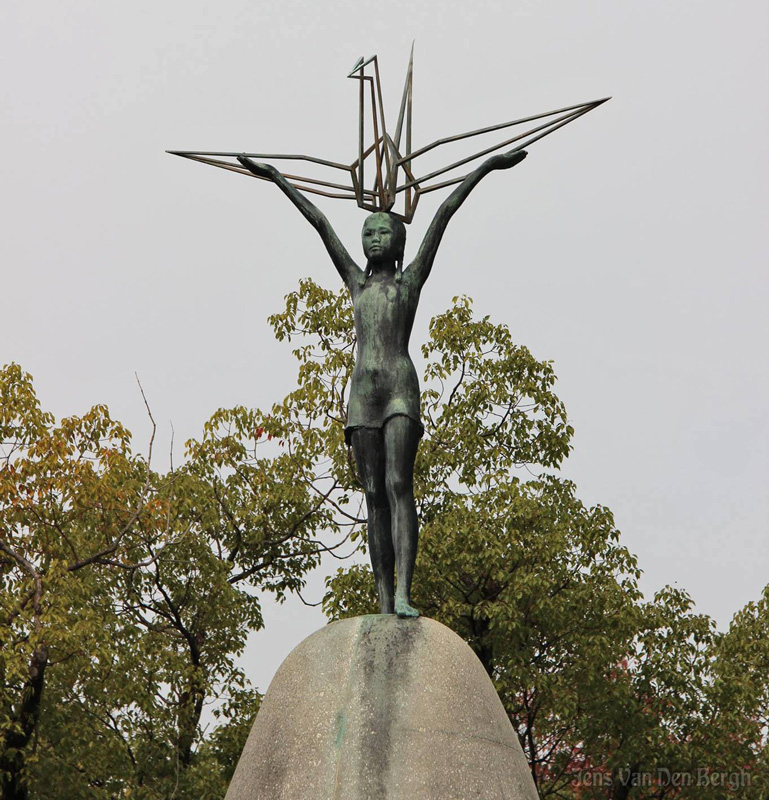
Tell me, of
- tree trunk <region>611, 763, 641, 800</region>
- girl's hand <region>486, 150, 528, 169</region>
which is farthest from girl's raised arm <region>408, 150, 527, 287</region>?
tree trunk <region>611, 763, 641, 800</region>

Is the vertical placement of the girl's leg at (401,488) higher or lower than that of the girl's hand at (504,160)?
lower

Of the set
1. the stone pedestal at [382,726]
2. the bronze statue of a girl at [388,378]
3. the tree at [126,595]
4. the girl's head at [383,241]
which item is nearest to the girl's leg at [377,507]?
the bronze statue of a girl at [388,378]

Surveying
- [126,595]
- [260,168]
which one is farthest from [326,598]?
[260,168]

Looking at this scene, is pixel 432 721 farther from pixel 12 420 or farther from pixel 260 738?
pixel 12 420

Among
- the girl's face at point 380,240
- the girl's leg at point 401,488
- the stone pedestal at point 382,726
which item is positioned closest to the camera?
the stone pedestal at point 382,726

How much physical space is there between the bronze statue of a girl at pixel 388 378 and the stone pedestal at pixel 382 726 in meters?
0.45

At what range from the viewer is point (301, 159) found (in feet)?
33.4

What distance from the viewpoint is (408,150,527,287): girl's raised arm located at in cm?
941

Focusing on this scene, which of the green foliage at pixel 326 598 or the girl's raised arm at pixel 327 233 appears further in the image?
the green foliage at pixel 326 598

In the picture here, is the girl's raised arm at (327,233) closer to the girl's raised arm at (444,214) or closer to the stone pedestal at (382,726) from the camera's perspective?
the girl's raised arm at (444,214)

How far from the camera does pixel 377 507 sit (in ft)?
30.0

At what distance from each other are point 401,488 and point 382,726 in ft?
5.26

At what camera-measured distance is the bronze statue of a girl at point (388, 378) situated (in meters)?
8.91

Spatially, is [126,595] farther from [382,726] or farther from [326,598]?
[382,726]
